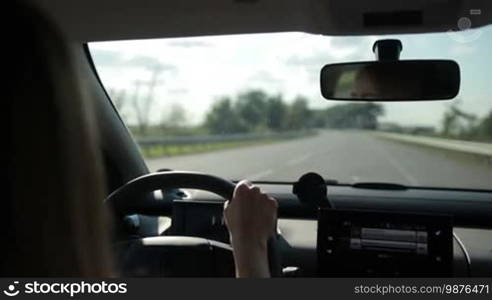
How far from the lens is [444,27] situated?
9.87 feet

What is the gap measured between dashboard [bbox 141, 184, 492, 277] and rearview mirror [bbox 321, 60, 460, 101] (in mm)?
548

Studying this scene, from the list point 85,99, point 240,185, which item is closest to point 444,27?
point 240,185

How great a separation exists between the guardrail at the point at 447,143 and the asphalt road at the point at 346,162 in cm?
5

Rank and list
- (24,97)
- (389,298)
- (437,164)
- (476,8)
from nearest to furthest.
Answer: (24,97) → (389,298) → (476,8) → (437,164)

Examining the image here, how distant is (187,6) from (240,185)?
1.47 m

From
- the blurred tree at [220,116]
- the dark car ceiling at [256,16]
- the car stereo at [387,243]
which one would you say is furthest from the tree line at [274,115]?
the car stereo at [387,243]

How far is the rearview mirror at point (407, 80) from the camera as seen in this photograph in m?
2.86

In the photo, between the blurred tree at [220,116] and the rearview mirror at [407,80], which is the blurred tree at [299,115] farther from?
the rearview mirror at [407,80]

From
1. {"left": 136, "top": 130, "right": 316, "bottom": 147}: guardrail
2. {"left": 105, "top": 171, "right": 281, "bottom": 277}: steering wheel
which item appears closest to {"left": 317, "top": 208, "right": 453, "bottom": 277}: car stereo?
{"left": 105, "top": 171, "right": 281, "bottom": 277}: steering wheel

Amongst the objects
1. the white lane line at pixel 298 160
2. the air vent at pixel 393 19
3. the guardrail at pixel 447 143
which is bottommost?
the white lane line at pixel 298 160

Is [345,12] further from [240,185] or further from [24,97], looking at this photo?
[24,97]

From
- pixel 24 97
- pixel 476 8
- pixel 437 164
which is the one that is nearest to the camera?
pixel 24 97

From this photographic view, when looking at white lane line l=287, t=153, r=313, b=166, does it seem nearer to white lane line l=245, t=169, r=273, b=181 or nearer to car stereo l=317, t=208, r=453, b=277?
white lane line l=245, t=169, r=273, b=181

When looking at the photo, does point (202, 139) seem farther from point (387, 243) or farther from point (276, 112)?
point (387, 243)
